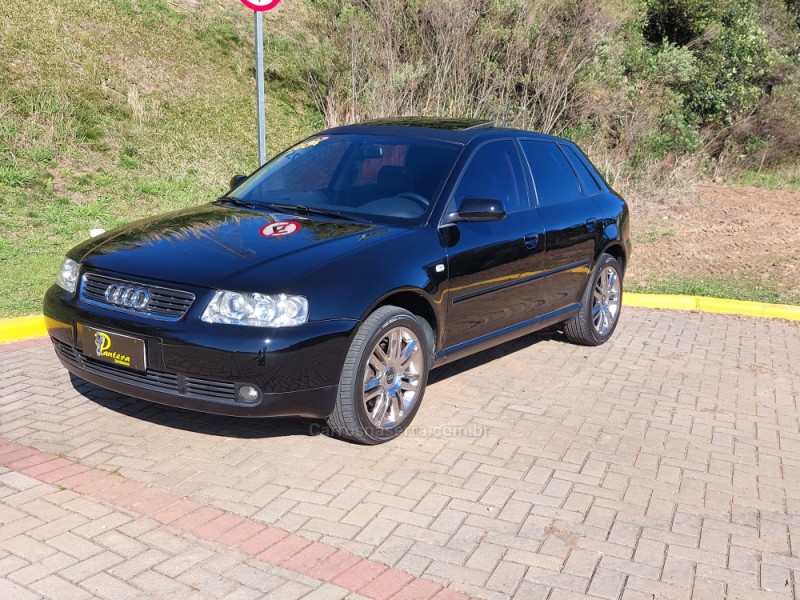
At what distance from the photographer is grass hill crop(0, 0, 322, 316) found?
10.1 metres

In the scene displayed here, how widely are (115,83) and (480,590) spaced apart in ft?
39.3

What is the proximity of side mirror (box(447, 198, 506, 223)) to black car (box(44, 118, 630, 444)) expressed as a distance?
0.01 m

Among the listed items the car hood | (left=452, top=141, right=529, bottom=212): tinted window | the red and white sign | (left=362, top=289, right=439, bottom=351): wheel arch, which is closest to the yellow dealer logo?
the car hood

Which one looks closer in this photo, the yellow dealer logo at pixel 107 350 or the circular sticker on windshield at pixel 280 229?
the yellow dealer logo at pixel 107 350

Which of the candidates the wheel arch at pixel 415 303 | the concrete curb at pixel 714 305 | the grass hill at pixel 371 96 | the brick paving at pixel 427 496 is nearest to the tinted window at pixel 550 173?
the brick paving at pixel 427 496

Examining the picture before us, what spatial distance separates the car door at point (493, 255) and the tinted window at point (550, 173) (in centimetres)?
19

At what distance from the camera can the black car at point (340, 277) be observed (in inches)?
178

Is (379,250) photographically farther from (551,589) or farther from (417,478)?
(551,589)

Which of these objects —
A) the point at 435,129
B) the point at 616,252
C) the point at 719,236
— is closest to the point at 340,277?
the point at 435,129

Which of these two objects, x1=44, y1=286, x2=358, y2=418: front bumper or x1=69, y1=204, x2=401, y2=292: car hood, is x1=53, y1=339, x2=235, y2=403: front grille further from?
x1=69, y1=204, x2=401, y2=292: car hood

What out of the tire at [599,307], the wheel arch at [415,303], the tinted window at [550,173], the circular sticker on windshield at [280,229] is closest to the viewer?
the wheel arch at [415,303]

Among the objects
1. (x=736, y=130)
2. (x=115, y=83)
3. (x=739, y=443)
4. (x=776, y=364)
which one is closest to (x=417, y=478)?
(x=739, y=443)

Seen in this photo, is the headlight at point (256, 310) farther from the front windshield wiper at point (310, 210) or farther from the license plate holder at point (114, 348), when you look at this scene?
the front windshield wiper at point (310, 210)

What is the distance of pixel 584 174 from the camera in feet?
24.1
